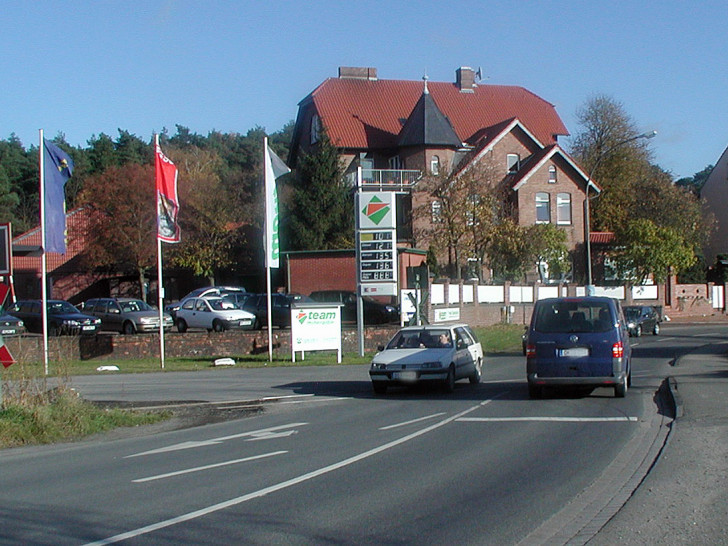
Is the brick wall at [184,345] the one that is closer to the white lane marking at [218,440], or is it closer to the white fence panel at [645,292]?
the white lane marking at [218,440]

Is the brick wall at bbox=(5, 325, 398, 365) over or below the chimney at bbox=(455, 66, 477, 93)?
below

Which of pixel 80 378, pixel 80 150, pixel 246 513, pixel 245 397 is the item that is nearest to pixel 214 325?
pixel 80 378

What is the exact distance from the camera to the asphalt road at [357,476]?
23.6ft

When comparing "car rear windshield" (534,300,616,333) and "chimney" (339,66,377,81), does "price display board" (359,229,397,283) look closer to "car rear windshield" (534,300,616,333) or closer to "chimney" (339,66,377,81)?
"car rear windshield" (534,300,616,333)

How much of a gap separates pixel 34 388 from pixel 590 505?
404 inches

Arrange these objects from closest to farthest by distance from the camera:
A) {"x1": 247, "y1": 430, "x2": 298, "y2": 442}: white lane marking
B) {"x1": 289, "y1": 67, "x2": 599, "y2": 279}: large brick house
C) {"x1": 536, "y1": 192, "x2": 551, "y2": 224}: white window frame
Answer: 1. {"x1": 247, "y1": 430, "x2": 298, "y2": 442}: white lane marking
2. {"x1": 289, "y1": 67, "x2": 599, "y2": 279}: large brick house
3. {"x1": 536, "y1": 192, "x2": 551, "y2": 224}: white window frame

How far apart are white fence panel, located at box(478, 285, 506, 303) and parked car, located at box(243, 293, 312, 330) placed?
1172cm

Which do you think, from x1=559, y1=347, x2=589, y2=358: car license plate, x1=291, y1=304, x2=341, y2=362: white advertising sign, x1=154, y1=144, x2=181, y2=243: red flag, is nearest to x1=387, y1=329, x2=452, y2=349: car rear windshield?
x1=559, y1=347, x2=589, y2=358: car license plate

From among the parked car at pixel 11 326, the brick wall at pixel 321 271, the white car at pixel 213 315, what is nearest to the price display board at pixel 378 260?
the white car at pixel 213 315

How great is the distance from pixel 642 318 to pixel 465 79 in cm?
3038

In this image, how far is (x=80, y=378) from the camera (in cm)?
2447

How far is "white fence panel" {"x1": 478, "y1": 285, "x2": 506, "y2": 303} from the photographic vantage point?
44.8m

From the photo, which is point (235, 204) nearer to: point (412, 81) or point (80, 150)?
point (412, 81)

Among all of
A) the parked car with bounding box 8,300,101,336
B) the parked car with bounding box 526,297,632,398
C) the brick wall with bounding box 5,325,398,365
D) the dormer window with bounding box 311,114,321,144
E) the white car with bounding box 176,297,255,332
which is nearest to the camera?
the parked car with bounding box 526,297,632,398
